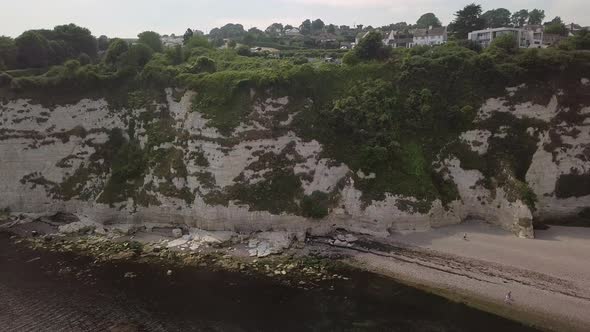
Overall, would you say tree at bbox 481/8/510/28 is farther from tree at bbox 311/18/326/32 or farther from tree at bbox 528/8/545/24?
tree at bbox 311/18/326/32

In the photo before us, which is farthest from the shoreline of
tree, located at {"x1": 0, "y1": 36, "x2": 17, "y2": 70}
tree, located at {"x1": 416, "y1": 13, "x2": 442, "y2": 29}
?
tree, located at {"x1": 416, "y1": 13, "x2": 442, "y2": 29}

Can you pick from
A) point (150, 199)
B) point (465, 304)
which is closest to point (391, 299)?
point (465, 304)

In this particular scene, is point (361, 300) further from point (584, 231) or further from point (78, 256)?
point (78, 256)

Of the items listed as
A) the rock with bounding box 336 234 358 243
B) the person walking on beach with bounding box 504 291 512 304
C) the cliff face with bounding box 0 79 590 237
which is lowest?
the person walking on beach with bounding box 504 291 512 304

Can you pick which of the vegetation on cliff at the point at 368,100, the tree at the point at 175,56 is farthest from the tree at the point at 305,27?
the vegetation on cliff at the point at 368,100

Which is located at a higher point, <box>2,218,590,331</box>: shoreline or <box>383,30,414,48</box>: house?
<box>383,30,414,48</box>: house

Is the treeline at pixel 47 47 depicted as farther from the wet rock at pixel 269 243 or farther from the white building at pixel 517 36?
the white building at pixel 517 36

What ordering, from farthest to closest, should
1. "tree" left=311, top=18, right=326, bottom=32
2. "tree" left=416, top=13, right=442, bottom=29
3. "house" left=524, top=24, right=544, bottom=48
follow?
"tree" left=311, top=18, right=326, bottom=32
"tree" left=416, top=13, right=442, bottom=29
"house" left=524, top=24, right=544, bottom=48
